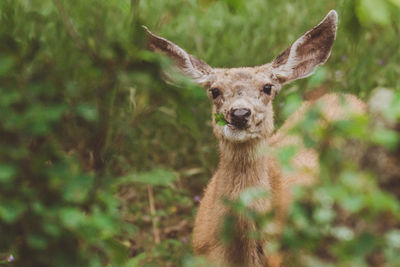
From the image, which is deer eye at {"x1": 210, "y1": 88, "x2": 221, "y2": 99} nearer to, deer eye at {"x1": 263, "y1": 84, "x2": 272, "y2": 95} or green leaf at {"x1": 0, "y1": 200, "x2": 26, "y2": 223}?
deer eye at {"x1": 263, "y1": 84, "x2": 272, "y2": 95}

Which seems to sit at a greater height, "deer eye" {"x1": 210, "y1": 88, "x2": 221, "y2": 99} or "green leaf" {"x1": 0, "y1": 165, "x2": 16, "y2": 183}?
"deer eye" {"x1": 210, "y1": 88, "x2": 221, "y2": 99}

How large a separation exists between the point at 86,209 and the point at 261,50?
13.3 ft

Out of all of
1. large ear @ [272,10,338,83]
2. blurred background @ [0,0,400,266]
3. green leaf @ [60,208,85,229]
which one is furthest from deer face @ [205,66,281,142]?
green leaf @ [60,208,85,229]

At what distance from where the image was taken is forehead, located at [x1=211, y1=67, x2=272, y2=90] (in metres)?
4.33

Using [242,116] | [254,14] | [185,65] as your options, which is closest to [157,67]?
[242,116]

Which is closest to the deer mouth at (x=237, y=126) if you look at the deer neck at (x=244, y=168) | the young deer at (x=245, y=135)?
the young deer at (x=245, y=135)

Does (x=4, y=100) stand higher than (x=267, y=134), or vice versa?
(x=4, y=100)

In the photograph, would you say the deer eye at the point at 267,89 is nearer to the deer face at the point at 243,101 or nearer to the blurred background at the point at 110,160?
the deer face at the point at 243,101

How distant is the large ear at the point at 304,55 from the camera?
448 centimetres

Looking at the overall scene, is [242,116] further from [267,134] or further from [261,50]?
[261,50]

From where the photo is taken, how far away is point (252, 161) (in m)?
4.19

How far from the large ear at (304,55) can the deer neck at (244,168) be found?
69 centimetres

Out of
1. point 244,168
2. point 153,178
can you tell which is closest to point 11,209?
point 153,178

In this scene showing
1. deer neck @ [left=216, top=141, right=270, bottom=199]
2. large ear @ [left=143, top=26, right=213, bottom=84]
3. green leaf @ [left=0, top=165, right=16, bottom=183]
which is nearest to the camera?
green leaf @ [left=0, top=165, right=16, bottom=183]
